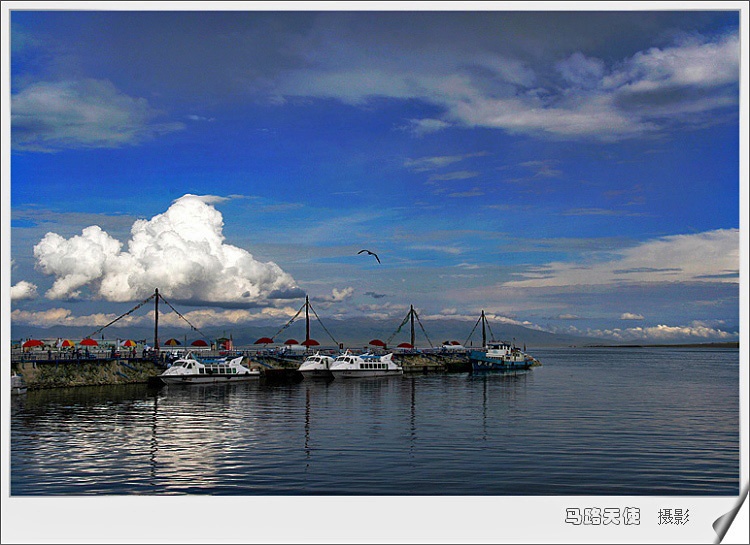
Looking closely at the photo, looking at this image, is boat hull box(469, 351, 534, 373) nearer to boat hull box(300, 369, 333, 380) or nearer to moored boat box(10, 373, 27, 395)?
boat hull box(300, 369, 333, 380)

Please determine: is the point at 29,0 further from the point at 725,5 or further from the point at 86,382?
the point at 86,382

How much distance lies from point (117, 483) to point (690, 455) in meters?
16.3

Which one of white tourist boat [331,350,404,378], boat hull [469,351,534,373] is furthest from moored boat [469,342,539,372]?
white tourist boat [331,350,404,378]

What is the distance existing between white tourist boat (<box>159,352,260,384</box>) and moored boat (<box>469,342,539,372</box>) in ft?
115

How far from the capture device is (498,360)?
87500 mm

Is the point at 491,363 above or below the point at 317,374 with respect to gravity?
above

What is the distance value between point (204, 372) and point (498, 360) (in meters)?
44.8

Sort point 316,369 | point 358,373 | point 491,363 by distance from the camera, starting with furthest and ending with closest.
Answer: point 491,363, point 358,373, point 316,369

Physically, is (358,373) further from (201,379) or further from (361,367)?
(201,379)

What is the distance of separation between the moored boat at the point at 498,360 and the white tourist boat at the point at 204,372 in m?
35.1

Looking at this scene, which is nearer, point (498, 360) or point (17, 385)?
point (17, 385)

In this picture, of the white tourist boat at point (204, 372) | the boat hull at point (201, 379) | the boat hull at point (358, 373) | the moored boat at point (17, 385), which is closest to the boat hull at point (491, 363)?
the boat hull at point (358, 373)

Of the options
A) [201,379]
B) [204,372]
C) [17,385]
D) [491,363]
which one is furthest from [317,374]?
[491,363]

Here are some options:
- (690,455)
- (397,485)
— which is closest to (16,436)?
(397,485)
